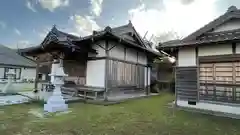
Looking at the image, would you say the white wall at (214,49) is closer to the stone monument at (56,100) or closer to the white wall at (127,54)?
the white wall at (127,54)

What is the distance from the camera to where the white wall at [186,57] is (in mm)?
6590

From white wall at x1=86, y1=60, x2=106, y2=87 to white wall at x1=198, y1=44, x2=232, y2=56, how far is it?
179 inches

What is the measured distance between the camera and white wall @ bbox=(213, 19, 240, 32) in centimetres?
634

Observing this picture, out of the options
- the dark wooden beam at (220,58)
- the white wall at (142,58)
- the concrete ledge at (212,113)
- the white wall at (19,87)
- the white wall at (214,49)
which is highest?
the white wall at (142,58)

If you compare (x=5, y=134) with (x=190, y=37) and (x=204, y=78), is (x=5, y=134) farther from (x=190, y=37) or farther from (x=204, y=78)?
(x=190, y=37)

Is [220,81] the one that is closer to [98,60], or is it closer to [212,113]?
[212,113]

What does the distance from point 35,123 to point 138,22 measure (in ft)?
65.7

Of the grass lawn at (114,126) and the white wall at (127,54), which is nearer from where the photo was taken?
the grass lawn at (114,126)

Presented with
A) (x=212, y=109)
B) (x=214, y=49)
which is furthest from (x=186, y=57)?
(x=212, y=109)

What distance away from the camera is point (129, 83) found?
10.3 m

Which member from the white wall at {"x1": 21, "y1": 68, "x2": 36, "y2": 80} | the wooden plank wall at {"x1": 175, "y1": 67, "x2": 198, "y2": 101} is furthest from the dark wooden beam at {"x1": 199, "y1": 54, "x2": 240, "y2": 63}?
the white wall at {"x1": 21, "y1": 68, "x2": 36, "y2": 80}

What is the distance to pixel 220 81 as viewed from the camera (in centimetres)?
608

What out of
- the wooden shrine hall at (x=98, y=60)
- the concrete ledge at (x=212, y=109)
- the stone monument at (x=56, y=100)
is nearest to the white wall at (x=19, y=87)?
the wooden shrine hall at (x=98, y=60)

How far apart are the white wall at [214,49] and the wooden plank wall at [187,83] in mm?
659
